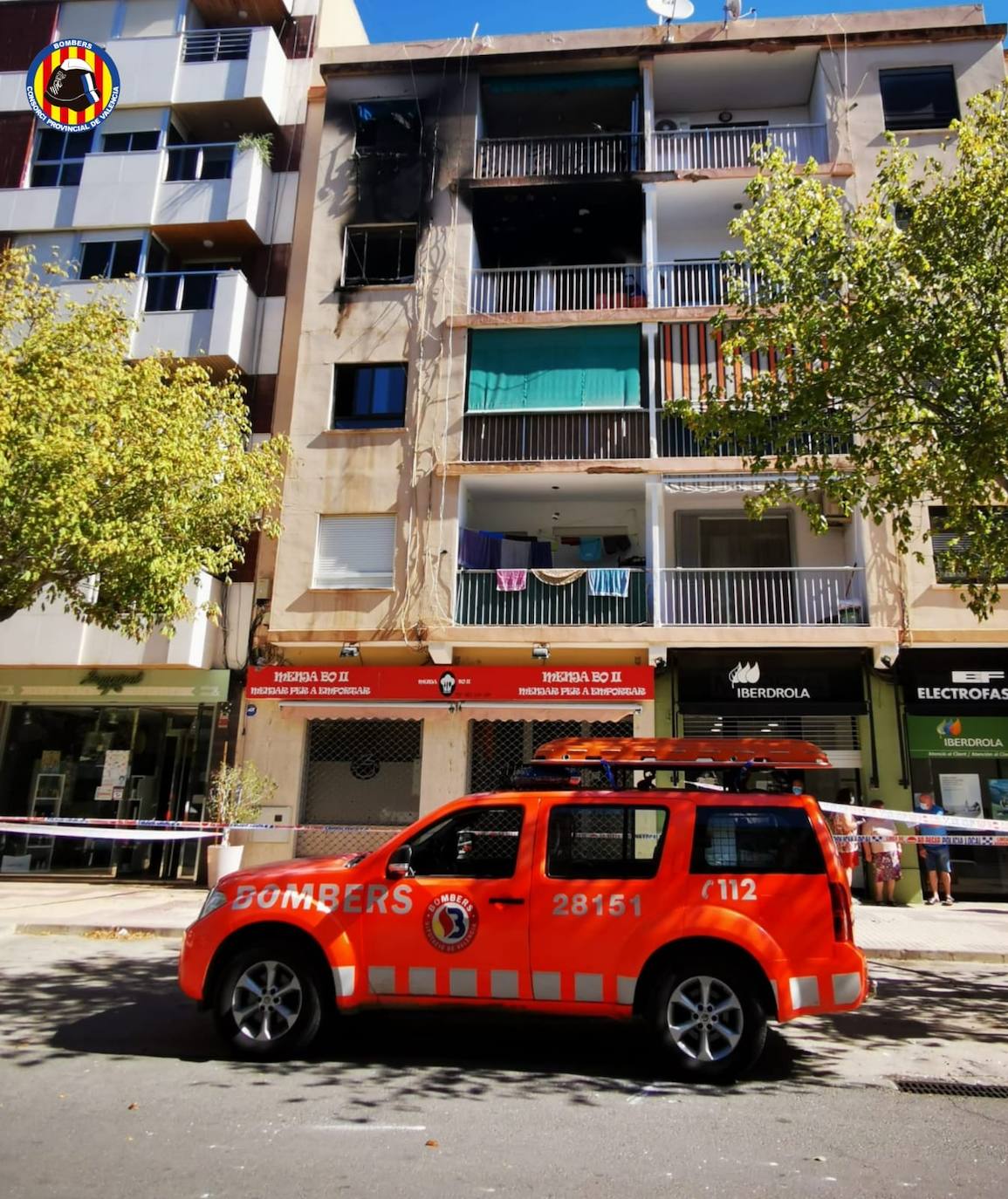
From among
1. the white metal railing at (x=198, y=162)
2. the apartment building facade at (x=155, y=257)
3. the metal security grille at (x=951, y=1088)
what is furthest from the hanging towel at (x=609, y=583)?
the white metal railing at (x=198, y=162)

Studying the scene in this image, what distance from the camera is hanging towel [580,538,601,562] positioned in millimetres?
17156

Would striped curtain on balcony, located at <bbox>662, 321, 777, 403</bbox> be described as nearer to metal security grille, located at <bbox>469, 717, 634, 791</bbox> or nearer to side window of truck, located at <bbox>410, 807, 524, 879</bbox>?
metal security grille, located at <bbox>469, 717, 634, 791</bbox>

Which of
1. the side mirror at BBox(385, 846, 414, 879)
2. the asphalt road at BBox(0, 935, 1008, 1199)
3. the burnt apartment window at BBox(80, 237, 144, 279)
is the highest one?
the burnt apartment window at BBox(80, 237, 144, 279)

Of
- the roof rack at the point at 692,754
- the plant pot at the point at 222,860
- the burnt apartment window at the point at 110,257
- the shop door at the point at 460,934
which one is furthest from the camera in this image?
the burnt apartment window at the point at 110,257

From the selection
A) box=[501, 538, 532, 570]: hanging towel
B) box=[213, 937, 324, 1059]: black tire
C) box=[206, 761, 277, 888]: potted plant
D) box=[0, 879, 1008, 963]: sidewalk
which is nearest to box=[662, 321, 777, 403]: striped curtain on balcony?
box=[501, 538, 532, 570]: hanging towel

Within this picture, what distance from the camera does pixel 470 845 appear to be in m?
5.91

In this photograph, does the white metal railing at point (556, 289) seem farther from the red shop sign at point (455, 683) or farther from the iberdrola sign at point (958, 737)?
the iberdrola sign at point (958, 737)

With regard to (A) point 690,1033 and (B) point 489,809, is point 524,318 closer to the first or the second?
(B) point 489,809

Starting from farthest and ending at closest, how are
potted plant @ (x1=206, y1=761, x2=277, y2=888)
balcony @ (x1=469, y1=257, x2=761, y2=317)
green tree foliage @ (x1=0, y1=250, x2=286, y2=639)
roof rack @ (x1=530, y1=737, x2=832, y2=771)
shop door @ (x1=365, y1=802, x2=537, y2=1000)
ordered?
balcony @ (x1=469, y1=257, x2=761, y2=317) → potted plant @ (x1=206, y1=761, x2=277, y2=888) → green tree foliage @ (x1=0, y1=250, x2=286, y2=639) → roof rack @ (x1=530, y1=737, x2=832, y2=771) → shop door @ (x1=365, y1=802, x2=537, y2=1000)

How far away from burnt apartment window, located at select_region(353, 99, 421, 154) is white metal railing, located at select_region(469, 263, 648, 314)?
12.0 feet

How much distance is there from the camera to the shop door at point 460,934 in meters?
5.48

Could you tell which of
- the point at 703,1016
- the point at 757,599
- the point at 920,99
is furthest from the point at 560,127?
the point at 703,1016

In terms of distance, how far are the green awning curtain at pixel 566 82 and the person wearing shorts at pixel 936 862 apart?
1540cm

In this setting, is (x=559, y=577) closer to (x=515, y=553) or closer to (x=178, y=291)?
(x=515, y=553)
